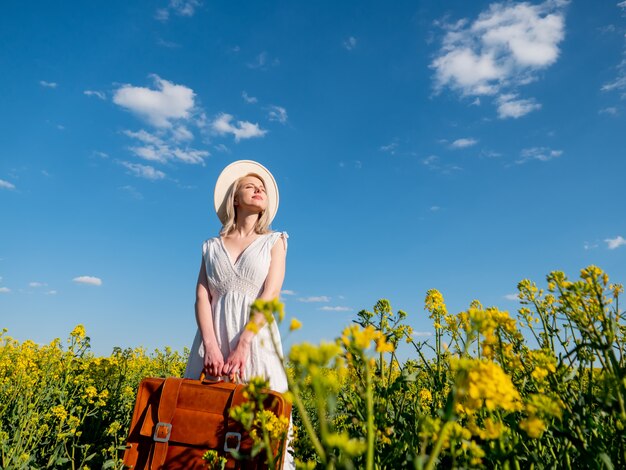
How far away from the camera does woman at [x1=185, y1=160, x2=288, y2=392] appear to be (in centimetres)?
300

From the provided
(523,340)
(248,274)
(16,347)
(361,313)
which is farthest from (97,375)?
(523,340)

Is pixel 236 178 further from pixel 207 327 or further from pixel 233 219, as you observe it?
pixel 207 327

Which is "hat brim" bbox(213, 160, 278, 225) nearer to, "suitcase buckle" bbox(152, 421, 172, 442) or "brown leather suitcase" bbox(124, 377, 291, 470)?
"brown leather suitcase" bbox(124, 377, 291, 470)

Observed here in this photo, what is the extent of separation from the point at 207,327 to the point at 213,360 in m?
0.29

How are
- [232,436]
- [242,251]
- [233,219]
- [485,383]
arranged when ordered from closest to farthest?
[485,383] → [232,436] → [242,251] → [233,219]

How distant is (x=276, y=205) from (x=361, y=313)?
182 cm

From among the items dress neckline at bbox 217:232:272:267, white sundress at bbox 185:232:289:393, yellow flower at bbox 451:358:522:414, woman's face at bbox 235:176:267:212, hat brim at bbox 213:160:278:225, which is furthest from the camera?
hat brim at bbox 213:160:278:225

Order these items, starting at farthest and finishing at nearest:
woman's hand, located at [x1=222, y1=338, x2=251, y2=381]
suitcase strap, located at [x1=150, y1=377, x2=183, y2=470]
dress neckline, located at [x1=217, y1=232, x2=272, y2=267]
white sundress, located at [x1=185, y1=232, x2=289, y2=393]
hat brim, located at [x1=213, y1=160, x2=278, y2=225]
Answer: hat brim, located at [x1=213, y1=160, x2=278, y2=225], dress neckline, located at [x1=217, y1=232, x2=272, y2=267], white sundress, located at [x1=185, y1=232, x2=289, y2=393], woman's hand, located at [x1=222, y1=338, x2=251, y2=381], suitcase strap, located at [x1=150, y1=377, x2=183, y2=470]

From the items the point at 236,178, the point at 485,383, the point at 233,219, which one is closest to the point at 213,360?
the point at 233,219

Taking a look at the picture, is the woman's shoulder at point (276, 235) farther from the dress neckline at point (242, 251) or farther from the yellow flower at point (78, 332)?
the yellow flower at point (78, 332)

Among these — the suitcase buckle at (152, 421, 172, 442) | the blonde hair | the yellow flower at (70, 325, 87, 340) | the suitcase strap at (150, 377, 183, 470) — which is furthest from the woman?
the yellow flower at (70, 325, 87, 340)

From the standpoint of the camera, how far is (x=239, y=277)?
3359 millimetres

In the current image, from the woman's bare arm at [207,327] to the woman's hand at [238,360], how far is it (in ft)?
0.18

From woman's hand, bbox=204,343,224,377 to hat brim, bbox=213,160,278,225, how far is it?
1418mm
